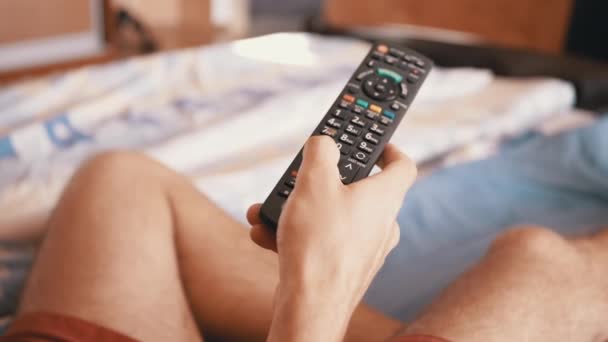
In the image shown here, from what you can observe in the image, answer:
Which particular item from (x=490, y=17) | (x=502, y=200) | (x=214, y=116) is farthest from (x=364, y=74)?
(x=490, y=17)

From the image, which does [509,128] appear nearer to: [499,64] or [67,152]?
[499,64]

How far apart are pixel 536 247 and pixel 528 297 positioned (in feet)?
0.24

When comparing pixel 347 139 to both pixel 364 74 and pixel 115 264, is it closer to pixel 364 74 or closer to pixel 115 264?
pixel 364 74

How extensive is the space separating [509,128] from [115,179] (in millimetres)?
733

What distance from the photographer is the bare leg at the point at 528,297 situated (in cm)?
47

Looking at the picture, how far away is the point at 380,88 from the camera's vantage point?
482 mm

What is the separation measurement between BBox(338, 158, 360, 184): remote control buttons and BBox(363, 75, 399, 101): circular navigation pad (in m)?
0.08

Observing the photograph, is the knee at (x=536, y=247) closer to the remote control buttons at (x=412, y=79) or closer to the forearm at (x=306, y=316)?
the remote control buttons at (x=412, y=79)

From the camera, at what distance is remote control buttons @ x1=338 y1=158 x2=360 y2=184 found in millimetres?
389

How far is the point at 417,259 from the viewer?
0.78 metres

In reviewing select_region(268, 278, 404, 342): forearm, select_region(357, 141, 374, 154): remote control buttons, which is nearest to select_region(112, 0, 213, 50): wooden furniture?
select_region(357, 141, 374, 154): remote control buttons

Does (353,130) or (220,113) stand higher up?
(353,130)

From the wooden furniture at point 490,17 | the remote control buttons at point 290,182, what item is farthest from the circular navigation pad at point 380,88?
the wooden furniture at point 490,17

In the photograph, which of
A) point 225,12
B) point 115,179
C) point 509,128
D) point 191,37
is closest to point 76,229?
point 115,179
